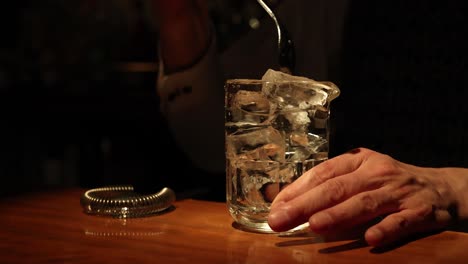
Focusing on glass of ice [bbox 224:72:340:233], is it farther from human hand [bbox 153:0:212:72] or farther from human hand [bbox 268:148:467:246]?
human hand [bbox 153:0:212:72]

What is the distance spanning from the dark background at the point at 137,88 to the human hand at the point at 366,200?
0.64 metres

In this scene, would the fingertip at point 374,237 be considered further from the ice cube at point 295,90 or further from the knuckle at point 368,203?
the ice cube at point 295,90

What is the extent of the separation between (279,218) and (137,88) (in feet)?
8.45

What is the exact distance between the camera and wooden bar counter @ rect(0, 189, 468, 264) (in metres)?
0.80

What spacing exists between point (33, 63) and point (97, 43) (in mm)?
379

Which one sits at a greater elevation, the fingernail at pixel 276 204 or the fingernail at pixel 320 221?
the fingernail at pixel 276 204

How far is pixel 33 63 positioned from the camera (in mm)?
3668

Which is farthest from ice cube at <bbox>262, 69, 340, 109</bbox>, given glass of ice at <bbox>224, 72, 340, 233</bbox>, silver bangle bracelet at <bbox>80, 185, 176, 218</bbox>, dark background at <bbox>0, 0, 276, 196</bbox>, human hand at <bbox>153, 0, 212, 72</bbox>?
dark background at <bbox>0, 0, 276, 196</bbox>

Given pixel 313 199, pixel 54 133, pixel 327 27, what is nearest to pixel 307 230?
pixel 313 199

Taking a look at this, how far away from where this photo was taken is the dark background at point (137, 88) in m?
1.82

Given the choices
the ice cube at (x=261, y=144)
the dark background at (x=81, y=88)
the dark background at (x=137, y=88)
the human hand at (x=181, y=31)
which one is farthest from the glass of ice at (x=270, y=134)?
the dark background at (x=81, y=88)

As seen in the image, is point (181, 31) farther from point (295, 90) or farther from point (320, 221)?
point (320, 221)

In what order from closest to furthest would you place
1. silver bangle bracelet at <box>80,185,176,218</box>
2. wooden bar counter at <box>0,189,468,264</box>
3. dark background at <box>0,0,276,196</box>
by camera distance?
wooden bar counter at <box>0,189,468,264</box>, silver bangle bracelet at <box>80,185,176,218</box>, dark background at <box>0,0,276,196</box>

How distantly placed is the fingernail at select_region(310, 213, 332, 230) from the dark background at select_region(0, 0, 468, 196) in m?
0.66
